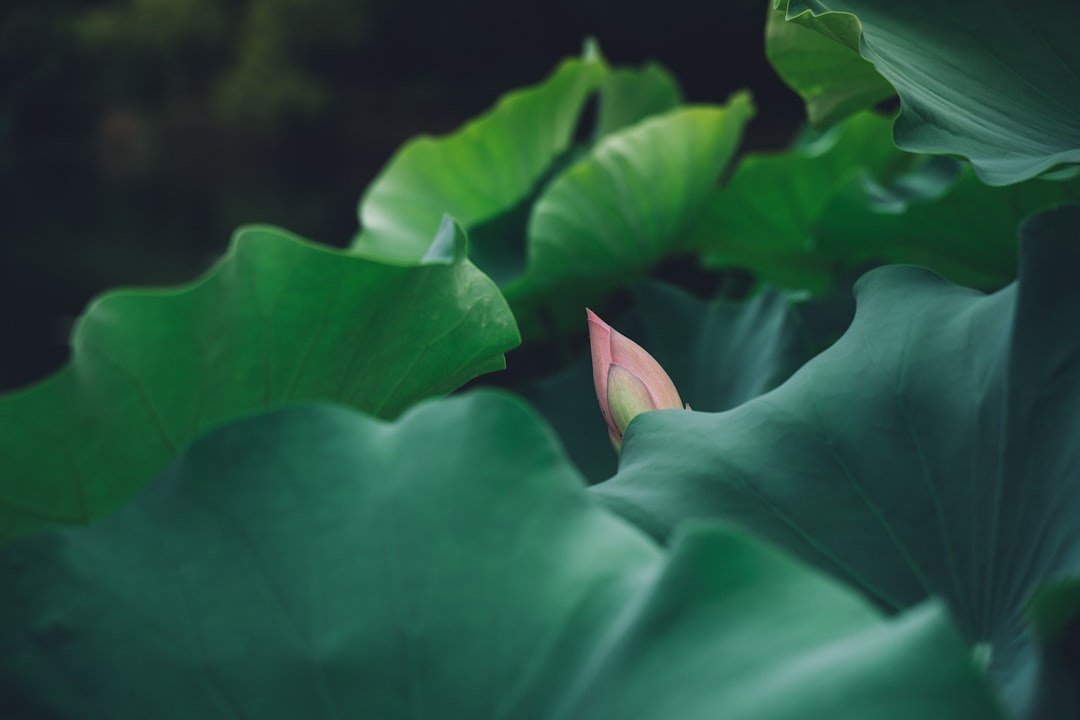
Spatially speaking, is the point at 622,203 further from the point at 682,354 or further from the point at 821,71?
the point at 821,71

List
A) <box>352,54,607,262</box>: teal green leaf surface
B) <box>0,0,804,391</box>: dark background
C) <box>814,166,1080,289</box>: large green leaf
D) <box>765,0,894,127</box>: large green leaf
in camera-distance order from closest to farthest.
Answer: <box>765,0,894,127</box>: large green leaf < <box>814,166,1080,289</box>: large green leaf < <box>352,54,607,262</box>: teal green leaf surface < <box>0,0,804,391</box>: dark background

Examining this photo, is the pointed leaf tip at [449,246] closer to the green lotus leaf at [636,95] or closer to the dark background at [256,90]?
the green lotus leaf at [636,95]

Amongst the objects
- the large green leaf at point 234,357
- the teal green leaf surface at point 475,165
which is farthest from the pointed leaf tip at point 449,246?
the teal green leaf surface at point 475,165

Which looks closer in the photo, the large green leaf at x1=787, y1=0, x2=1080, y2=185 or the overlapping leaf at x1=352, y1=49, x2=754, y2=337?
the large green leaf at x1=787, y1=0, x2=1080, y2=185

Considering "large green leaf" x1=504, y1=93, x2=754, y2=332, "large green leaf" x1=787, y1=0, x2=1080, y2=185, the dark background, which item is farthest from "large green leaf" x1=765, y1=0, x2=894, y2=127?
the dark background

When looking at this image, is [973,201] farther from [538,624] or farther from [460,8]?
[460,8]

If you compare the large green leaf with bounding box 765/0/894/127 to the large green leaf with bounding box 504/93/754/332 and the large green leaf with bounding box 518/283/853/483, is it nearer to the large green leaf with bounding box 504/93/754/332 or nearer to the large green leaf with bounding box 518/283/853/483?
the large green leaf with bounding box 518/283/853/483
